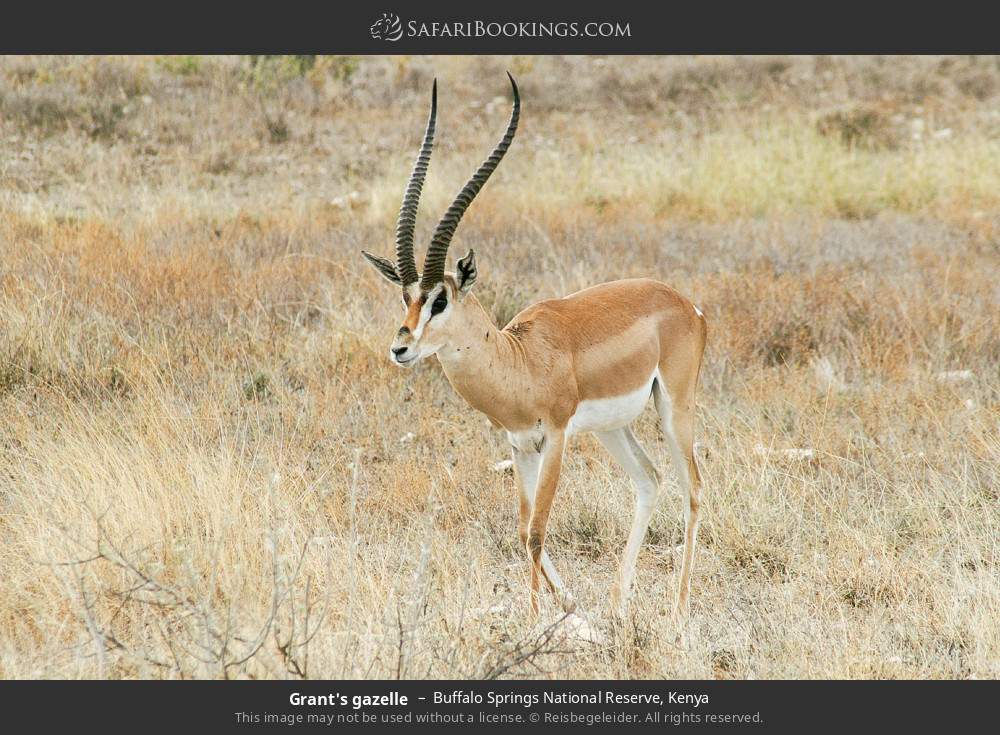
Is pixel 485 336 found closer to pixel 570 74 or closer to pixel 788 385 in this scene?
pixel 788 385

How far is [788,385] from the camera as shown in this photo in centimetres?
802

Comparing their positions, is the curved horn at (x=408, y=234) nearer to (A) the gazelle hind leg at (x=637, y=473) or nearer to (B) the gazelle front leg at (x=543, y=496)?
(B) the gazelle front leg at (x=543, y=496)

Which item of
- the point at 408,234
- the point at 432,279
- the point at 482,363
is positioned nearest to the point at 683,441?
the point at 482,363

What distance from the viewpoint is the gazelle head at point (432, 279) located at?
4789 mm

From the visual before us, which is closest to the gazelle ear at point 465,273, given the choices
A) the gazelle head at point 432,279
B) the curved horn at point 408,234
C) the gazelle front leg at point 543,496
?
the gazelle head at point 432,279

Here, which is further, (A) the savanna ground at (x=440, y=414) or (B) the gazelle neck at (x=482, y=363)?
(B) the gazelle neck at (x=482, y=363)

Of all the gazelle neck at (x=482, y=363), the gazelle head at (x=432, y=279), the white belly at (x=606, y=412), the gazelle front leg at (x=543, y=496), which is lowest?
the gazelle front leg at (x=543, y=496)

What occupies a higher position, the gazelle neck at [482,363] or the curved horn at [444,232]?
the curved horn at [444,232]

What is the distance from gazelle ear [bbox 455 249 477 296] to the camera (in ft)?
16.2

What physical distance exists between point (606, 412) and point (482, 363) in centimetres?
71

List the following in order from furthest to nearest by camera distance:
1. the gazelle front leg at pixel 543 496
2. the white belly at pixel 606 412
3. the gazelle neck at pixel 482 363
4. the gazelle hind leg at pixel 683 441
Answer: the gazelle hind leg at pixel 683 441
the white belly at pixel 606 412
the gazelle front leg at pixel 543 496
the gazelle neck at pixel 482 363

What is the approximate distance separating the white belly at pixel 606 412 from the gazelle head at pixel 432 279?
0.77 metres

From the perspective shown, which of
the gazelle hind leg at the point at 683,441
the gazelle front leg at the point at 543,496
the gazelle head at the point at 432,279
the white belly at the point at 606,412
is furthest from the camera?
the gazelle hind leg at the point at 683,441

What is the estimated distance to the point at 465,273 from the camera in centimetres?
501
